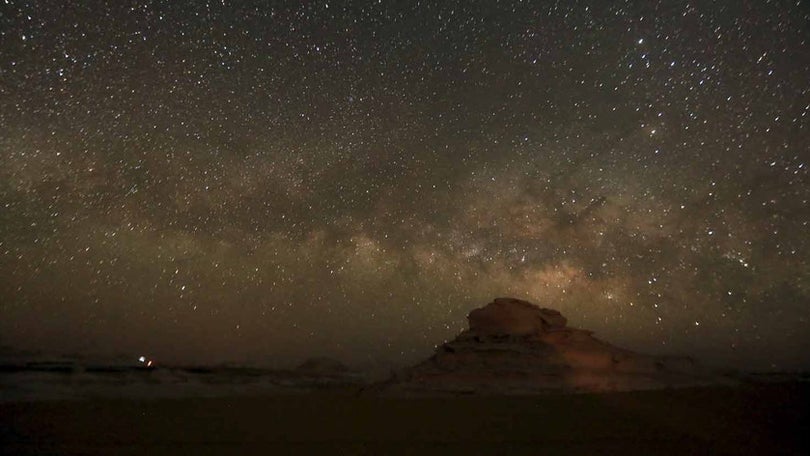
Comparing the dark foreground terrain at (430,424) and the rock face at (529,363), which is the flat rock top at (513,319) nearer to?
the rock face at (529,363)

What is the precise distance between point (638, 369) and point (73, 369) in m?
24.4

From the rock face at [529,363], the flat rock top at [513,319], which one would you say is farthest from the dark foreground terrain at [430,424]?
the flat rock top at [513,319]

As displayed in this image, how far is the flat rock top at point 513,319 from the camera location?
1959cm

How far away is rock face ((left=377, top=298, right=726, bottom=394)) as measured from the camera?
18078 mm

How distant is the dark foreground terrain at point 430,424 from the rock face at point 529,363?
12.7 ft

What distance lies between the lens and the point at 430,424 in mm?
10969

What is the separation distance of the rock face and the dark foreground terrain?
152 inches

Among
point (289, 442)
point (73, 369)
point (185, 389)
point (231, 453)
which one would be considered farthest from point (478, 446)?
point (73, 369)

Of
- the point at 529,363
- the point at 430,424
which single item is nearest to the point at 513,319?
the point at 529,363

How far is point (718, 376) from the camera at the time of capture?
68.8ft

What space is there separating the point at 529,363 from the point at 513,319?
177 centimetres

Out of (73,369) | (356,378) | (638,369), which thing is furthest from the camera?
(356,378)

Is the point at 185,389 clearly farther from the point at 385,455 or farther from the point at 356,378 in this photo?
the point at 385,455

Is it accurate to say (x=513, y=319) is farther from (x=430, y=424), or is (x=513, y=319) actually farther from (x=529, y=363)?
(x=430, y=424)
